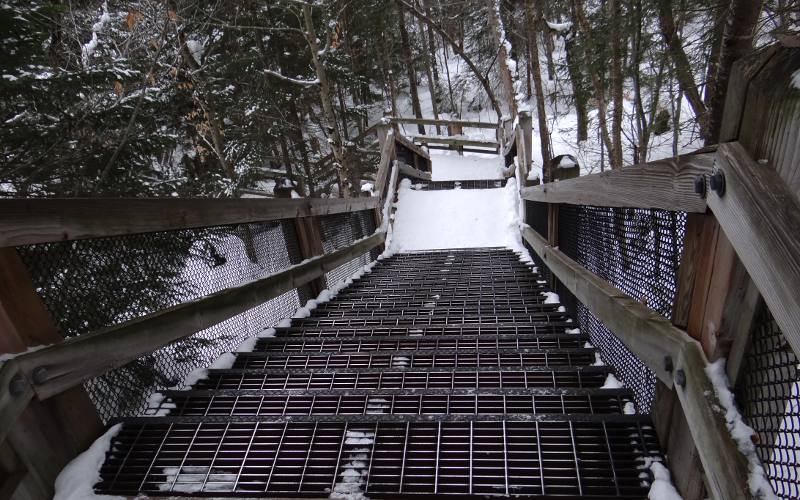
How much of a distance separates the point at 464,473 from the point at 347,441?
0.50m

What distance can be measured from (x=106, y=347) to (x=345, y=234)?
13.4 feet

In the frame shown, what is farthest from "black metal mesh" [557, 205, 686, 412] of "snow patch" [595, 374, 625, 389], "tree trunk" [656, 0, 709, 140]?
"tree trunk" [656, 0, 709, 140]

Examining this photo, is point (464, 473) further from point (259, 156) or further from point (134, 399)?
point (259, 156)

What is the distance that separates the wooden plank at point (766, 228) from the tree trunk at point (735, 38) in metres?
3.83

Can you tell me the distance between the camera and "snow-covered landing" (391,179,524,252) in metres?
8.08

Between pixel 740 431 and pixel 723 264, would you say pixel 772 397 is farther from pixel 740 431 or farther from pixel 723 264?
pixel 723 264

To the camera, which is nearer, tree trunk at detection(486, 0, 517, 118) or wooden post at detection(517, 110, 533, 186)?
wooden post at detection(517, 110, 533, 186)

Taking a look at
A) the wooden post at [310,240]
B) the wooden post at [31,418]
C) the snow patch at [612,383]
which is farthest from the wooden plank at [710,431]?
the wooden post at [310,240]

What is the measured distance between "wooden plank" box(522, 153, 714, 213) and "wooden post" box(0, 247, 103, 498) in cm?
225

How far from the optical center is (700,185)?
3.93ft

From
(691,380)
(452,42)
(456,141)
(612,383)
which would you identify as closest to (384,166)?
(612,383)

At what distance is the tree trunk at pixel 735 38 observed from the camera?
388 cm

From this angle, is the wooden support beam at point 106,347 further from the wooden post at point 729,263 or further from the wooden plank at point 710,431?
the wooden post at point 729,263

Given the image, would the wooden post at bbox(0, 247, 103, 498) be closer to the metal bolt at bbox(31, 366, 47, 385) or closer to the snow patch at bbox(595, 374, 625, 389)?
the metal bolt at bbox(31, 366, 47, 385)
